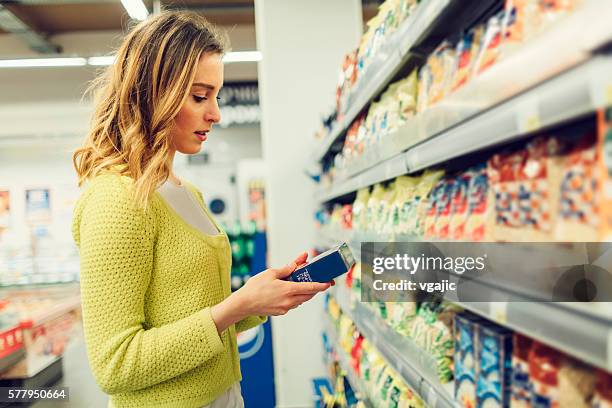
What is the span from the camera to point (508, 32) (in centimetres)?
83

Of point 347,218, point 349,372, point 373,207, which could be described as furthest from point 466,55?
point 349,372

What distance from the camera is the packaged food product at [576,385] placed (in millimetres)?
694

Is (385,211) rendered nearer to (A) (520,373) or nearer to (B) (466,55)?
(B) (466,55)

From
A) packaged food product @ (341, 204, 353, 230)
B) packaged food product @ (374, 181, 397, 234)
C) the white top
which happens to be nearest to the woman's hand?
the white top

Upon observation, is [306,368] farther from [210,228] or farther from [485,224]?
[485,224]

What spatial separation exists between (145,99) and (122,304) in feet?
1.60

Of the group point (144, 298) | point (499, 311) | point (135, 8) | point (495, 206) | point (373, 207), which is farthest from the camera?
point (135, 8)

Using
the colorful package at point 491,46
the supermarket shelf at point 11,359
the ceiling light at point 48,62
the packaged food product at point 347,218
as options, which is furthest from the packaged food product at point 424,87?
the ceiling light at point 48,62

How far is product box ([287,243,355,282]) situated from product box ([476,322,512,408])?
368 millimetres

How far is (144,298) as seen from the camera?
3.80 feet

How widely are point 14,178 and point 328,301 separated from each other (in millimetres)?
3244

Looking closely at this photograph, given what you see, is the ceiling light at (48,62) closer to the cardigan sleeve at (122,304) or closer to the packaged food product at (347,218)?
the packaged food product at (347,218)

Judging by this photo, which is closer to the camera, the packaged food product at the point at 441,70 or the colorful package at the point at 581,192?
the colorful package at the point at 581,192

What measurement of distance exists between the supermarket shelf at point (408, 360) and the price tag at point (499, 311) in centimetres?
30
